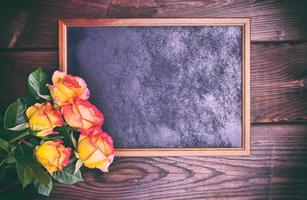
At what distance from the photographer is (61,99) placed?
0.59 meters

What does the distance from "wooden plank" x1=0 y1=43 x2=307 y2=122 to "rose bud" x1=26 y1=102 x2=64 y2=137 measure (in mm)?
187

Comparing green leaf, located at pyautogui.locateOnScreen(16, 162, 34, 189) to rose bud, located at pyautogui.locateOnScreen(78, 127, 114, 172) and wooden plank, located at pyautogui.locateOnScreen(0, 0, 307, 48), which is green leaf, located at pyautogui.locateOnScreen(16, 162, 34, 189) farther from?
wooden plank, located at pyautogui.locateOnScreen(0, 0, 307, 48)

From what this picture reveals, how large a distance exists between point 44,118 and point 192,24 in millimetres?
401

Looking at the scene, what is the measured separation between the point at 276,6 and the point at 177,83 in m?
0.30

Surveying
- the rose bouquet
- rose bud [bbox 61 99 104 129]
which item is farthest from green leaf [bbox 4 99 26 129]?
rose bud [bbox 61 99 104 129]

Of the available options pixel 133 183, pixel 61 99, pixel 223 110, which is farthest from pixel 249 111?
pixel 61 99

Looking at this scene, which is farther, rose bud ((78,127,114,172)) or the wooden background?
the wooden background

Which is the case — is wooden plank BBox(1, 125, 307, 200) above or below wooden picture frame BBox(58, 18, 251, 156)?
below

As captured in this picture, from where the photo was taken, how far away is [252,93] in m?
0.76

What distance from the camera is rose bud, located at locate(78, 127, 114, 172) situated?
59 cm

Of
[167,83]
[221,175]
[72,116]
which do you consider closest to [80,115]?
[72,116]

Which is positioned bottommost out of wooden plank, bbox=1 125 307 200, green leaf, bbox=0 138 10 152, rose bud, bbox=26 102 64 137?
wooden plank, bbox=1 125 307 200

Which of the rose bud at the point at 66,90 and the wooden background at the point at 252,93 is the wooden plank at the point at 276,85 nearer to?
the wooden background at the point at 252,93

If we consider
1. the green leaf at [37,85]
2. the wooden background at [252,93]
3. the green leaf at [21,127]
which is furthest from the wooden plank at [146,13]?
the green leaf at [21,127]
